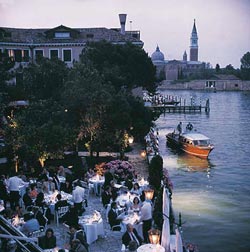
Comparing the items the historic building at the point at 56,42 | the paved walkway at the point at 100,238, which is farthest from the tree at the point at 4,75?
the historic building at the point at 56,42

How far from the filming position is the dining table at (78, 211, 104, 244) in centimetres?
1288

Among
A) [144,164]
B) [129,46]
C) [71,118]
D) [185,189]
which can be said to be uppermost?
[129,46]

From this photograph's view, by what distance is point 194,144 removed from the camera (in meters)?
36.8

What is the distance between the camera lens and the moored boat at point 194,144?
35969 millimetres

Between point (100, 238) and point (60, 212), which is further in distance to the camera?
point (60, 212)

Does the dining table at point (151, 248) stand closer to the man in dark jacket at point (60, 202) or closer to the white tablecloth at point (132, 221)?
the white tablecloth at point (132, 221)

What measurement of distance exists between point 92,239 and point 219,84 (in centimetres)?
15803

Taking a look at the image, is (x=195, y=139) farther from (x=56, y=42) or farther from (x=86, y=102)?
(x=56, y=42)

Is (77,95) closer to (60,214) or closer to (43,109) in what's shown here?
(43,109)

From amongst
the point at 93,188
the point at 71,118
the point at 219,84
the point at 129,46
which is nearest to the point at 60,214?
the point at 93,188

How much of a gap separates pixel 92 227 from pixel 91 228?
47 mm

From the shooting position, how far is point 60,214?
47.2 feet

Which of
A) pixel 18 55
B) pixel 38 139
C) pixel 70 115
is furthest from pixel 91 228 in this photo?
pixel 18 55

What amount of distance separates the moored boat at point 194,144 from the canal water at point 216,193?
0.77m
